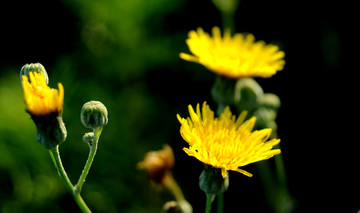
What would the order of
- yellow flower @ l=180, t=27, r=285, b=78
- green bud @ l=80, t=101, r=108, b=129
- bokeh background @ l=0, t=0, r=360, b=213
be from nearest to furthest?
green bud @ l=80, t=101, r=108, b=129
yellow flower @ l=180, t=27, r=285, b=78
bokeh background @ l=0, t=0, r=360, b=213

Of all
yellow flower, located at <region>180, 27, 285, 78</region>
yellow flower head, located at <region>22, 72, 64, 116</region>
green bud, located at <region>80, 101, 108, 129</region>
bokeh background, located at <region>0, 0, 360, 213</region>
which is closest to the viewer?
yellow flower head, located at <region>22, 72, 64, 116</region>

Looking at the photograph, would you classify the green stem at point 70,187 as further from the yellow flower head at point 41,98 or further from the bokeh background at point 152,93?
the bokeh background at point 152,93

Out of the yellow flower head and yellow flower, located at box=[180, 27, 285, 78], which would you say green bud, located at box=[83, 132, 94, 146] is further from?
yellow flower, located at box=[180, 27, 285, 78]

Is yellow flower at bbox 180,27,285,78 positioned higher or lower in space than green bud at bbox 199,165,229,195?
higher

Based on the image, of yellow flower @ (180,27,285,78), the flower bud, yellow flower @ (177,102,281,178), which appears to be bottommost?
yellow flower @ (177,102,281,178)

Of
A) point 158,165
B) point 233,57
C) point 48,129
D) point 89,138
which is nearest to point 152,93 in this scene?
point 233,57

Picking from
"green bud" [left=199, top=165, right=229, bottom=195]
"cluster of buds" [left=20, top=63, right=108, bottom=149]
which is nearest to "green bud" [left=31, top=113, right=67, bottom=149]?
"cluster of buds" [left=20, top=63, right=108, bottom=149]

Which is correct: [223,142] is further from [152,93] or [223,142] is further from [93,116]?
[152,93]
